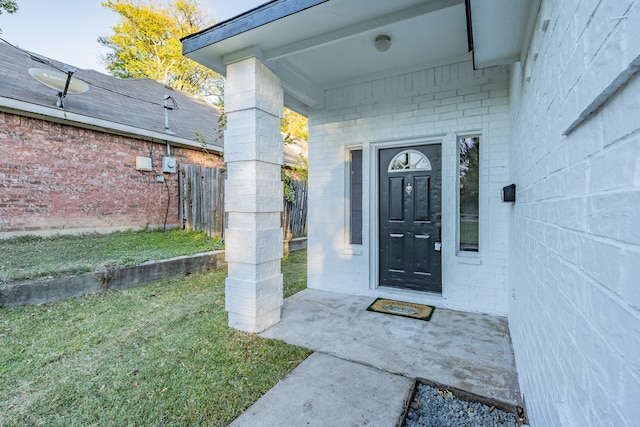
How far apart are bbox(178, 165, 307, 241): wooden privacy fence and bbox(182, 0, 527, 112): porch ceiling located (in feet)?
12.0

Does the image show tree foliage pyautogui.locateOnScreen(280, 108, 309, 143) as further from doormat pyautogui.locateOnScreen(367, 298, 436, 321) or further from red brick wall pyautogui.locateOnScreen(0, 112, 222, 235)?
doormat pyautogui.locateOnScreen(367, 298, 436, 321)

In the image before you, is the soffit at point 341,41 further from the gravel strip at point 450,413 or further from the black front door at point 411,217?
the gravel strip at point 450,413

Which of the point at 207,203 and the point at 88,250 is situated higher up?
the point at 207,203

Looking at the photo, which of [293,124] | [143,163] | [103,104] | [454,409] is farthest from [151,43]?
[454,409]

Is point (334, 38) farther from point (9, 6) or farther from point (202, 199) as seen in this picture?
point (9, 6)

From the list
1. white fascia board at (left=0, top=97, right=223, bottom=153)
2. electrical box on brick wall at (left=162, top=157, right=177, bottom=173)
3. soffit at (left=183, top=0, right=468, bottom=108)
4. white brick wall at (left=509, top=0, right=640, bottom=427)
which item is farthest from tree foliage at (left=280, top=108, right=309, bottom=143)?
white brick wall at (left=509, top=0, right=640, bottom=427)

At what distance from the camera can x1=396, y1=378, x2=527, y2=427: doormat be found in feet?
6.36

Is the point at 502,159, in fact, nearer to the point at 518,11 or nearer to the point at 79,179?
the point at 518,11

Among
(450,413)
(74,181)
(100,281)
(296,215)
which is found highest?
(74,181)

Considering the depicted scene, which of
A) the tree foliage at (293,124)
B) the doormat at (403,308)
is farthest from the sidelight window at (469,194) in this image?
the tree foliage at (293,124)

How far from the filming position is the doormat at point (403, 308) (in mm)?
3690

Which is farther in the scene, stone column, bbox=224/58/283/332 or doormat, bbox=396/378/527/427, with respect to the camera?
stone column, bbox=224/58/283/332

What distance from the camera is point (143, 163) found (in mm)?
7672

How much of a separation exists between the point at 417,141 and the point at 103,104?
7.72 meters
